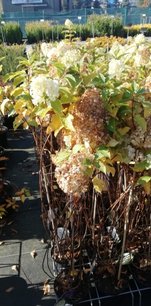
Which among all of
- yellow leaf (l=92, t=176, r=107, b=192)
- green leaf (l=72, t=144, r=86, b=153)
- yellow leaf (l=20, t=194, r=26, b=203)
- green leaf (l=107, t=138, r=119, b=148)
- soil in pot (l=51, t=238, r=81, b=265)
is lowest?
yellow leaf (l=20, t=194, r=26, b=203)

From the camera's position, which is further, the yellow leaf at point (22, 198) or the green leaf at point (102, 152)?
the yellow leaf at point (22, 198)

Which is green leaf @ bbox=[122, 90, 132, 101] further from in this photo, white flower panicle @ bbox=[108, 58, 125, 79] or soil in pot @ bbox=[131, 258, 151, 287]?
soil in pot @ bbox=[131, 258, 151, 287]

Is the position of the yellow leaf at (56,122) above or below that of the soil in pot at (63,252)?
above

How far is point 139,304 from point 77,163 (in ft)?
3.28

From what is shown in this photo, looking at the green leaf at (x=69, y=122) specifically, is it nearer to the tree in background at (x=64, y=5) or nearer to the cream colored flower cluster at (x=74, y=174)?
the cream colored flower cluster at (x=74, y=174)

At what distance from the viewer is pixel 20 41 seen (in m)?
17.1

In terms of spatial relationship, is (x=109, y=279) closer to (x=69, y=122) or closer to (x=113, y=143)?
(x=113, y=143)

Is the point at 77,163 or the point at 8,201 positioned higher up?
the point at 77,163

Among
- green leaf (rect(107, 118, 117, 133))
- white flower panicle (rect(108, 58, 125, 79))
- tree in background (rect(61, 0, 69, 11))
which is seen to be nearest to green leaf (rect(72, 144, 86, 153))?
green leaf (rect(107, 118, 117, 133))

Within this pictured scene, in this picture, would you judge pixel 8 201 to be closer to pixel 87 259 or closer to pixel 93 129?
pixel 87 259

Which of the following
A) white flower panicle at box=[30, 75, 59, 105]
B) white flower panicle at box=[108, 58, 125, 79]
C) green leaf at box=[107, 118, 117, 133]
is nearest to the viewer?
white flower panicle at box=[30, 75, 59, 105]

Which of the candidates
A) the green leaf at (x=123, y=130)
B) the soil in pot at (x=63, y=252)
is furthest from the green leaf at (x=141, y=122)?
the soil in pot at (x=63, y=252)

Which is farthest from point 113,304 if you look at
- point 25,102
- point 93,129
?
point 25,102

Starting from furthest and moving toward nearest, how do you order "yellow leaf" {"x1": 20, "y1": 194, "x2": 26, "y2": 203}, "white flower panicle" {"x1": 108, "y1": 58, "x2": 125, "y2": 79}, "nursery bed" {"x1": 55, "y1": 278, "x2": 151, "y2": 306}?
"yellow leaf" {"x1": 20, "y1": 194, "x2": 26, "y2": 203}, "nursery bed" {"x1": 55, "y1": 278, "x2": 151, "y2": 306}, "white flower panicle" {"x1": 108, "y1": 58, "x2": 125, "y2": 79}
